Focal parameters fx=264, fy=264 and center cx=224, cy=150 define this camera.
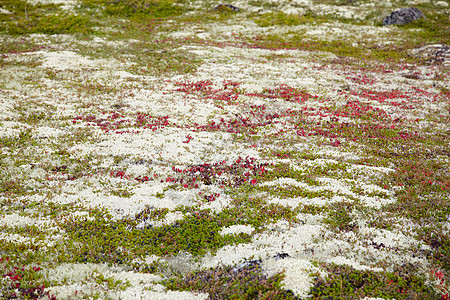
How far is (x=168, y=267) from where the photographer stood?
10766 mm

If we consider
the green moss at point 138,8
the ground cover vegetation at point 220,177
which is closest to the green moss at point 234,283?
the ground cover vegetation at point 220,177

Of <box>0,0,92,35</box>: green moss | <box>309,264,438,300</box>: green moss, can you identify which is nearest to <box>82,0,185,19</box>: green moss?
<box>0,0,92,35</box>: green moss

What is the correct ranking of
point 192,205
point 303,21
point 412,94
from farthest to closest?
point 303,21
point 412,94
point 192,205

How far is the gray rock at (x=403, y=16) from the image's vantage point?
65.6 meters

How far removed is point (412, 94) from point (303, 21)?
46962mm

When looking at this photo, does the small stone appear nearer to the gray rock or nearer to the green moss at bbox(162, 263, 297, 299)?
the gray rock

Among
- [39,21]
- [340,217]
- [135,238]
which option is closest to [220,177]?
[135,238]

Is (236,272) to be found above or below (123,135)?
below

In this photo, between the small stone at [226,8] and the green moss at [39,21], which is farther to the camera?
the small stone at [226,8]

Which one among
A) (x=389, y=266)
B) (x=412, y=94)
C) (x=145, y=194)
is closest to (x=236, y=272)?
(x=389, y=266)

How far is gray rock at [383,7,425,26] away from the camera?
65.6 meters

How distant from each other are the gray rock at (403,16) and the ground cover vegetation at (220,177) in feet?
92.2

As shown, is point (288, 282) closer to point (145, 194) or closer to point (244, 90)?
point (145, 194)

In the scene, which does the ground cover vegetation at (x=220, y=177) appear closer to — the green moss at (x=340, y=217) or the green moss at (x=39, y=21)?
the green moss at (x=340, y=217)
